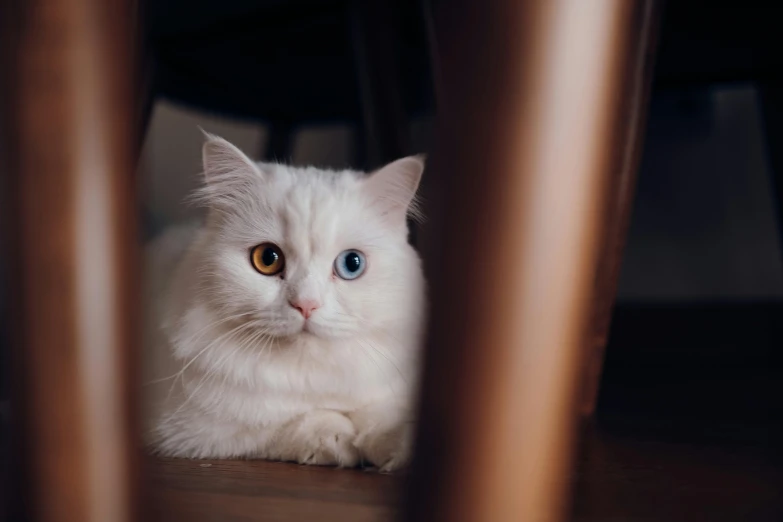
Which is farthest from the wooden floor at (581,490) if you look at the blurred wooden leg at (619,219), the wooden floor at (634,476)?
the blurred wooden leg at (619,219)

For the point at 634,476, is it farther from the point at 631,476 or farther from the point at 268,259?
the point at 268,259

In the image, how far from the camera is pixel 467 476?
1.18ft

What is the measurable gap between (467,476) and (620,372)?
1.32 m

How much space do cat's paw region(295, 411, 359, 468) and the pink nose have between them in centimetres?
13

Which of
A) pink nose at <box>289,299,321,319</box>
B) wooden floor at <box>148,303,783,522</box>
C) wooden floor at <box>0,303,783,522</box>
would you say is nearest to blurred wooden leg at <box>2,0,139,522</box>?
wooden floor at <box>0,303,783,522</box>

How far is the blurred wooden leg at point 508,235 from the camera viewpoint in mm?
346

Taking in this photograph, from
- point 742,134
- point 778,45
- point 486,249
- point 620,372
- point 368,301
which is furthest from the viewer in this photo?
point 742,134

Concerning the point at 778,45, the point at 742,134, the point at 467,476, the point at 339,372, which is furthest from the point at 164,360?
the point at 742,134

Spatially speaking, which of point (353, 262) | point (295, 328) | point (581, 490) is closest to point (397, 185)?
point (353, 262)

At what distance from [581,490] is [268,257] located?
1.42 feet

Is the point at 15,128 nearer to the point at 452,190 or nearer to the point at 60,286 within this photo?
the point at 60,286

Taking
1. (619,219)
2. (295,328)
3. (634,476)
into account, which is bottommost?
(634,476)

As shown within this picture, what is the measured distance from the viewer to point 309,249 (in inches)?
30.0

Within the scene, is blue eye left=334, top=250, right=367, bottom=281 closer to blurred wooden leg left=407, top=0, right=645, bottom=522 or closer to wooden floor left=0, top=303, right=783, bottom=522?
wooden floor left=0, top=303, right=783, bottom=522
